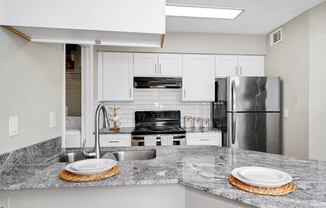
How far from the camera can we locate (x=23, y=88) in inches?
53.7

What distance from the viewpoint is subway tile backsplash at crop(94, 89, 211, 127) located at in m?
3.65

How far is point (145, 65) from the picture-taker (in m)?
3.44

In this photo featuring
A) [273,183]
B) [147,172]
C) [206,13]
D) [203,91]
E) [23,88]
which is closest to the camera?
[273,183]

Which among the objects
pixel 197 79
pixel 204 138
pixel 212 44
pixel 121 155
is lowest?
pixel 204 138

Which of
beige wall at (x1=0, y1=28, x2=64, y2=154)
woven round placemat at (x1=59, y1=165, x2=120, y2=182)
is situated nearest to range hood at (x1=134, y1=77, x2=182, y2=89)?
beige wall at (x1=0, y1=28, x2=64, y2=154)

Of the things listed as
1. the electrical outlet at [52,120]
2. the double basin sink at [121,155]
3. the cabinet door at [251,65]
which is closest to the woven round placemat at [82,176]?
the double basin sink at [121,155]

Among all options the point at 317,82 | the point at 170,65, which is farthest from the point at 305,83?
the point at 170,65

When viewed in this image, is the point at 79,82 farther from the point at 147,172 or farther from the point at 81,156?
the point at 147,172

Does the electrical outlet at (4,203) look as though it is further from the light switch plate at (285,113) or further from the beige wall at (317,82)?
the light switch plate at (285,113)

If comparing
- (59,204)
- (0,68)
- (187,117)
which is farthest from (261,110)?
(0,68)

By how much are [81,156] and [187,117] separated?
7.62 feet

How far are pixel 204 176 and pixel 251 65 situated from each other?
3.05 m

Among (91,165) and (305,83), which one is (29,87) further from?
(305,83)

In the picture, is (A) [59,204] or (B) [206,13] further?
(B) [206,13]
